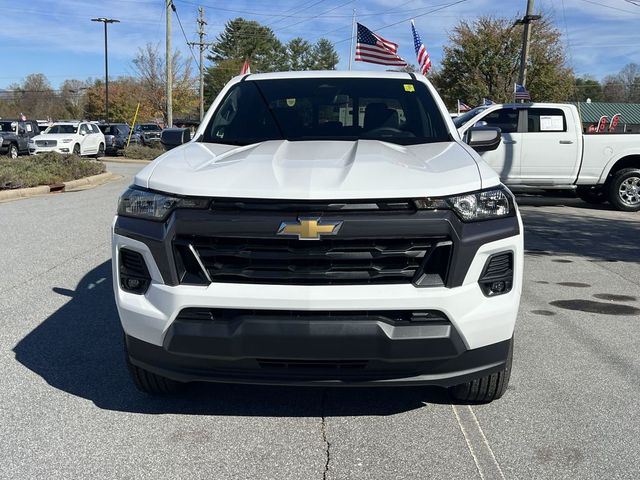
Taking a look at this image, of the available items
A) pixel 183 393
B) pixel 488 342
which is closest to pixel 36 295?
pixel 183 393

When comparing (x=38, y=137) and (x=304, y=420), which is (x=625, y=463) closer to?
(x=304, y=420)

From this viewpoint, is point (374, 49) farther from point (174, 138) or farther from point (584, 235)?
point (174, 138)

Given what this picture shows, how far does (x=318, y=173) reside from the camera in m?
3.11

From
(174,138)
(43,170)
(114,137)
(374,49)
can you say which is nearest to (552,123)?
(374,49)

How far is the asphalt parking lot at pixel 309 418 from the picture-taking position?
120 inches

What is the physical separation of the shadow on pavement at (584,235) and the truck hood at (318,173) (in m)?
5.58

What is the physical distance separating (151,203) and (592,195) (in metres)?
13.4

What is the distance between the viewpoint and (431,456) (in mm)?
3131

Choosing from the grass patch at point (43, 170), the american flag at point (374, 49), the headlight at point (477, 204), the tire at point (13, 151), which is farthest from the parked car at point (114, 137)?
the headlight at point (477, 204)

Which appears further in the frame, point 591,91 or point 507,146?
point 591,91

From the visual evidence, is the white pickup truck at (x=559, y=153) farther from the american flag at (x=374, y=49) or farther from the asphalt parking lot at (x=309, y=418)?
the asphalt parking lot at (x=309, y=418)

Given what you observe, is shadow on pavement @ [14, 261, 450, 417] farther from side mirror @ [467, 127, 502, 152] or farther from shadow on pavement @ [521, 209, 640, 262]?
shadow on pavement @ [521, 209, 640, 262]

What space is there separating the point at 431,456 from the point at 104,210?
978cm

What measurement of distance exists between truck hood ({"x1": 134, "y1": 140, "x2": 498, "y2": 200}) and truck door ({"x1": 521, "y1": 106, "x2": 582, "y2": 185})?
→ 33.2ft
